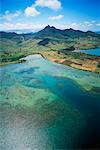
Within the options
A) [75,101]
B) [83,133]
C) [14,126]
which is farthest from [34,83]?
[83,133]

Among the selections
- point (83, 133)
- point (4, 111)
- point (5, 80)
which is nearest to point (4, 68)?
point (5, 80)

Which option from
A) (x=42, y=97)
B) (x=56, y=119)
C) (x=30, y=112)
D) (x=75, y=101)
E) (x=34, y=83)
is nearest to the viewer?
(x=56, y=119)

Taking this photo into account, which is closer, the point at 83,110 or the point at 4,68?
the point at 83,110

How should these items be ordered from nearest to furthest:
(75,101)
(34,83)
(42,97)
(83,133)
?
(83,133) → (75,101) → (42,97) → (34,83)

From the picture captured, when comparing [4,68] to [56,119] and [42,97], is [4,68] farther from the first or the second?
[56,119]

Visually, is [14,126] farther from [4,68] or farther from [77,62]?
[77,62]

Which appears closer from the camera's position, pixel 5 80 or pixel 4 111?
pixel 4 111
